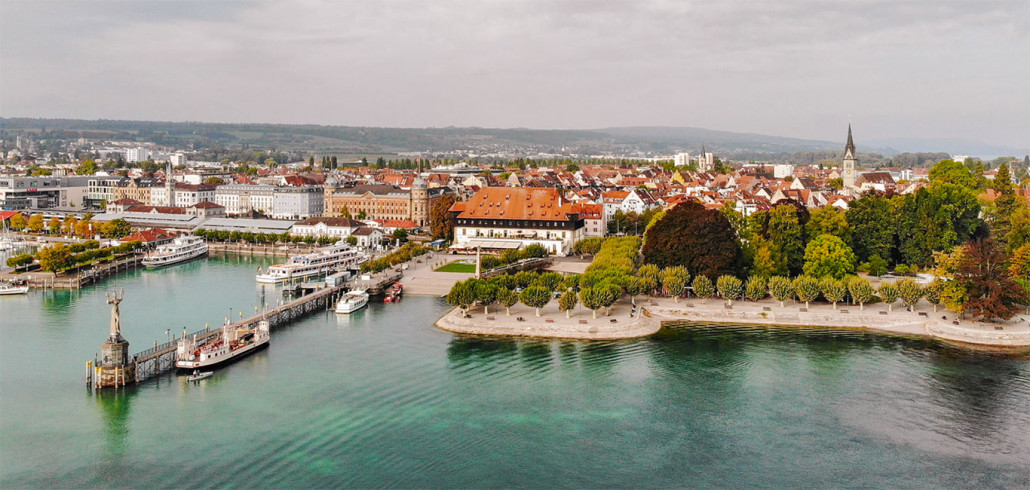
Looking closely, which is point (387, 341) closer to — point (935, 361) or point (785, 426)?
point (785, 426)

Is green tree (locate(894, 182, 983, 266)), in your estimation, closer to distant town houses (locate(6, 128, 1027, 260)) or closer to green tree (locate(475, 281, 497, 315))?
distant town houses (locate(6, 128, 1027, 260))

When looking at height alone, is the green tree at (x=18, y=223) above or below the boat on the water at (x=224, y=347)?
above

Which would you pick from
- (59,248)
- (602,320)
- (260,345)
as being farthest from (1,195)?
(602,320)

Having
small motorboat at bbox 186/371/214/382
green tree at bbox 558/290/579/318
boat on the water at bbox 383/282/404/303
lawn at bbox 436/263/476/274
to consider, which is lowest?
small motorboat at bbox 186/371/214/382

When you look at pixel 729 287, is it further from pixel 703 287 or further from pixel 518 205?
pixel 518 205

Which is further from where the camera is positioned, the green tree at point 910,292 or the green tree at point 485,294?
the green tree at point 910,292

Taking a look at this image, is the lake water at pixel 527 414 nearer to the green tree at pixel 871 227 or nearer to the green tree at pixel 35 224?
the green tree at pixel 871 227

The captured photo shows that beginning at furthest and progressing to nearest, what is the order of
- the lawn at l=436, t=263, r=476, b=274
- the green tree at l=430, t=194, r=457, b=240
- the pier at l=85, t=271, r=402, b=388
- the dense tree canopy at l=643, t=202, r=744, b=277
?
the green tree at l=430, t=194, r=457, b=240 → the lawn at l=436, t=263, r=476, b=274 → the dense tree canopy at l=643, t=202, r=744, b=277 → the pier at l=85, t=271, r=402, b=388

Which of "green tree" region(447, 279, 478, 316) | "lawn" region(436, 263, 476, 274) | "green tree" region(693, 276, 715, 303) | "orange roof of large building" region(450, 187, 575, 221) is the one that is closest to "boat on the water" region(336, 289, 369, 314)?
"green tree" region(447, 279, 478, 316)

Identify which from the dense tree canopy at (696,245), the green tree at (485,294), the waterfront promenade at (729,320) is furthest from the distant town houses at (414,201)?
the green tree at (485,294)
